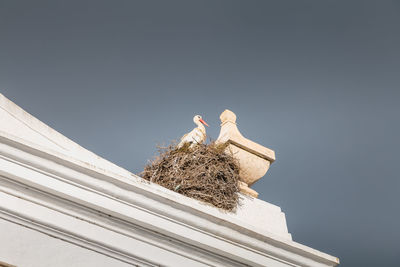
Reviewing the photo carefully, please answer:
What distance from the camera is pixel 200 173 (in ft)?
13.5

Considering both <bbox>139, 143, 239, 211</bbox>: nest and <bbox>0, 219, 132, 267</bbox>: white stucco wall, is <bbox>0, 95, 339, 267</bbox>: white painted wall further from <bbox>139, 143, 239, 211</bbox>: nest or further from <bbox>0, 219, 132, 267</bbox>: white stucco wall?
<bbox>139, 143, 239, 211</bbox>: nest

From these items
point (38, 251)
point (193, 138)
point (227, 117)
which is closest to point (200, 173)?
point (193, 138)

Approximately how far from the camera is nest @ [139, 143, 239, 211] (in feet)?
12.6

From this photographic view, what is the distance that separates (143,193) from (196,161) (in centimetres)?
151

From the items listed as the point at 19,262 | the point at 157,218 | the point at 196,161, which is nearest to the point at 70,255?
the point at 19,262

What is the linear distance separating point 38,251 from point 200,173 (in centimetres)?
197

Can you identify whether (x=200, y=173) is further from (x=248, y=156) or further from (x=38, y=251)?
(x=38, y=251)

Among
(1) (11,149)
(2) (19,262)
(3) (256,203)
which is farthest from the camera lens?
(3) (256,203)

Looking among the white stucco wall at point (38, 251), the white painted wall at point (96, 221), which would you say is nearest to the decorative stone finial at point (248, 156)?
the white painted wall at point (96, 221)

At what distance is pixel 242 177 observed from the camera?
14.6 ft

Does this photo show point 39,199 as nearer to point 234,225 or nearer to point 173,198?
point 173,198

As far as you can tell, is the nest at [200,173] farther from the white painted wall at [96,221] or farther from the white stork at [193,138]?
the white painted wall at [96,221]

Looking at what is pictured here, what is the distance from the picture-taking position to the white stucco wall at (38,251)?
7.91ft

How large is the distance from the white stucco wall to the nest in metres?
1.35
